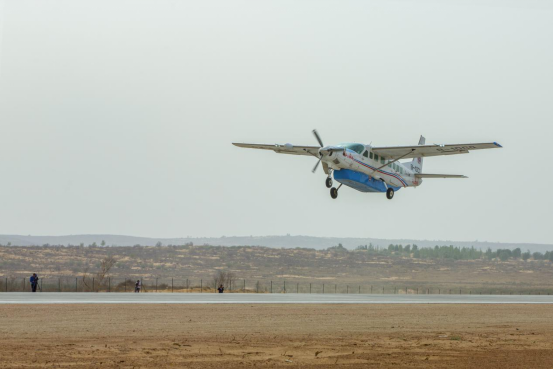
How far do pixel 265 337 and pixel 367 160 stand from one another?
2176 cm

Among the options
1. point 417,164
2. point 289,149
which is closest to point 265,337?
point 289,149

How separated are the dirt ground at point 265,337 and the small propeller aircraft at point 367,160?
31.1 ft

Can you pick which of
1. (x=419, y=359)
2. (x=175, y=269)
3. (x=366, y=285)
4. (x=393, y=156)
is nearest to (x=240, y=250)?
(x=175, y=269)

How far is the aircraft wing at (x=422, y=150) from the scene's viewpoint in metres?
58.8

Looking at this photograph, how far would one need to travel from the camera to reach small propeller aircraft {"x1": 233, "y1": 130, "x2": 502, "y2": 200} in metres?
55.7

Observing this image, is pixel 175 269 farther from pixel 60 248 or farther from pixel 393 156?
pixel 393 156

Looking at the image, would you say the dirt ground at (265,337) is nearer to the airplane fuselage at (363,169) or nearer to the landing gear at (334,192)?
the landing gear at (334,192)

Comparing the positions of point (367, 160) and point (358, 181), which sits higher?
point (367, 160)

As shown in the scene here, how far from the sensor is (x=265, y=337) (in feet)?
135

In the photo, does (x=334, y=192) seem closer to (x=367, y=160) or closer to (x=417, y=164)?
(x=367, y=160)

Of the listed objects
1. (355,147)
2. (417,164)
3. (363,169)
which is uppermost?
(417,164)

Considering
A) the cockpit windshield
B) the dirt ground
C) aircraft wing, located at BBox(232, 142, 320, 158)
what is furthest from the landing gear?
the dirt ground

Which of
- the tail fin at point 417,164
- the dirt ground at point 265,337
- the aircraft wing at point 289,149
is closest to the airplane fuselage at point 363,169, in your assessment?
the aircraft wing at point 289,149

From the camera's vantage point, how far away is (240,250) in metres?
193
